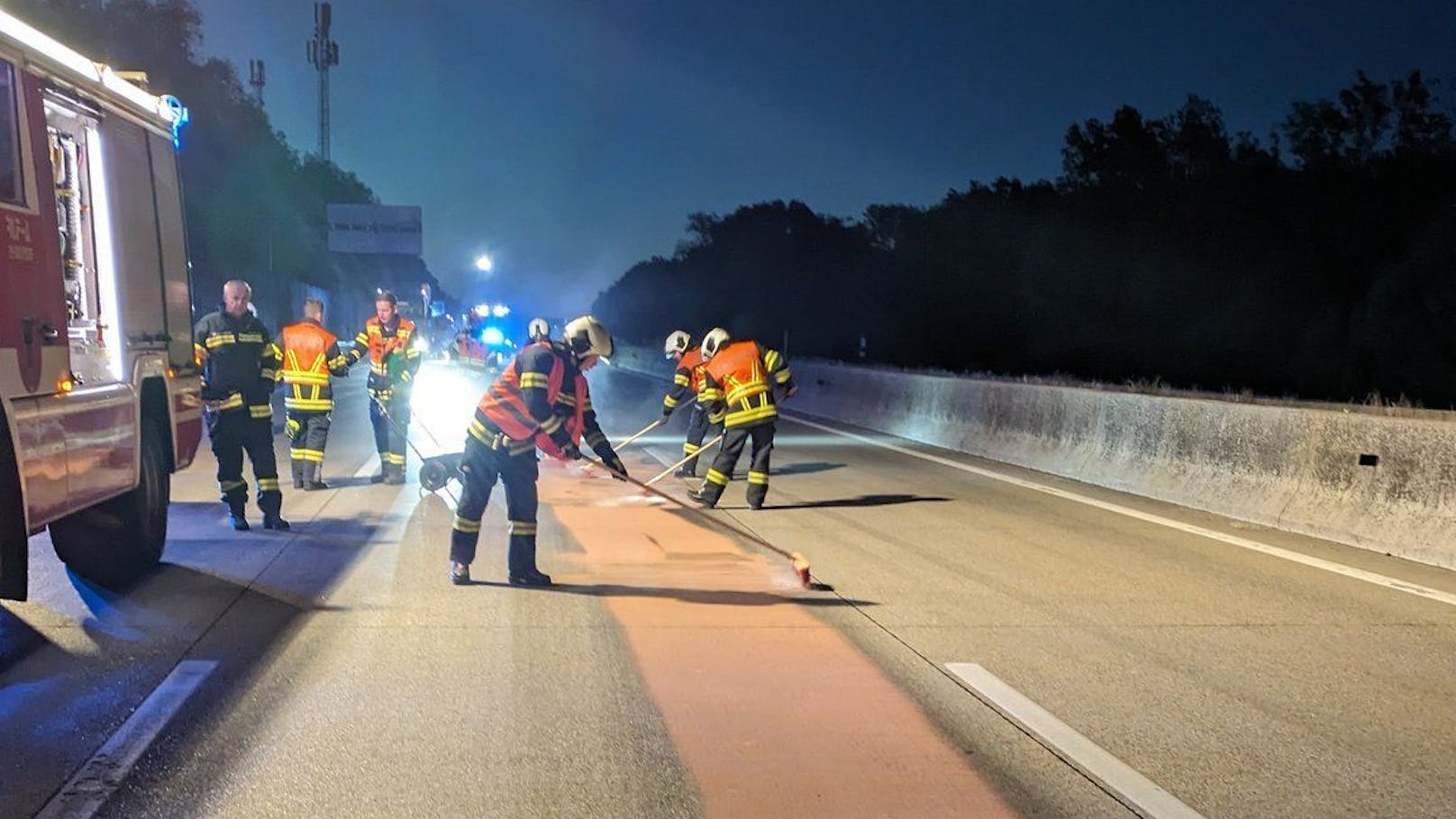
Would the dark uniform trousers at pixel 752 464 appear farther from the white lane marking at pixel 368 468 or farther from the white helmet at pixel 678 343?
the white lane marking at pixel 368 468

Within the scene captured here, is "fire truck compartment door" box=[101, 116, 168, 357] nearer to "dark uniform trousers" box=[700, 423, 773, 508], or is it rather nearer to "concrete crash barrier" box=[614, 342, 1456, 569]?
"dark uniform trousers" box=[700, 423, 773, 508]

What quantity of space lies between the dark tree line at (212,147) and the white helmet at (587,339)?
18.1 meters

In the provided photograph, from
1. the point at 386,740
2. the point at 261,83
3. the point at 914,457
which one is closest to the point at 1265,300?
the point at 914,457

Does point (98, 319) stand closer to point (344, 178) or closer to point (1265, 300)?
point (1265, 300)

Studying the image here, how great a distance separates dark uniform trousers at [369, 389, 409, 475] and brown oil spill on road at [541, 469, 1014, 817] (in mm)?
4732

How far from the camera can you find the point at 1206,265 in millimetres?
50562

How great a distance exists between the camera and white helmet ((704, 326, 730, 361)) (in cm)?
1308

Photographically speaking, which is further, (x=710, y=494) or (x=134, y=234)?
(x=710, y=494)

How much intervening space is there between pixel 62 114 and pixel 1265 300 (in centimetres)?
4560

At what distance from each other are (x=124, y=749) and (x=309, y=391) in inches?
325

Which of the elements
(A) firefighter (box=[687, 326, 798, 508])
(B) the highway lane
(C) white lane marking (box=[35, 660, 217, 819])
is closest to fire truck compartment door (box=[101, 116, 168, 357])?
(B) the highway lane

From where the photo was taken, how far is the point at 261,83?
3066 inches

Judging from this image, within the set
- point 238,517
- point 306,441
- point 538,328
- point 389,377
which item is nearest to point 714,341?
point 538,328

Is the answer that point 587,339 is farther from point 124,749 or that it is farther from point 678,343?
point 678,343
